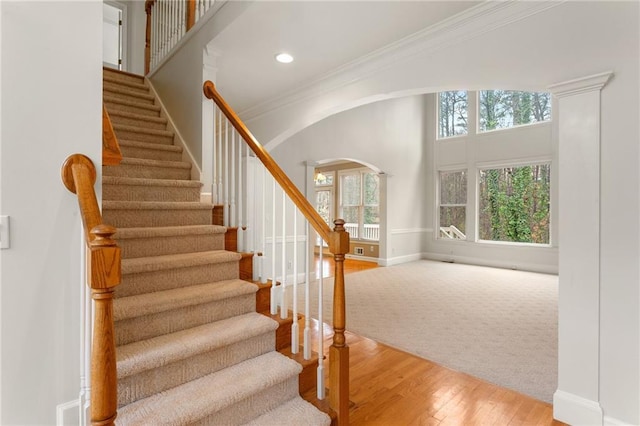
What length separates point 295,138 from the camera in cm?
541

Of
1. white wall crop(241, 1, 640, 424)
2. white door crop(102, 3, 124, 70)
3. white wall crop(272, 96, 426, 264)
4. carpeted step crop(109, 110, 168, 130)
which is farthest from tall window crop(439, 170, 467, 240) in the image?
white door crop(102, 3, 124, 70)

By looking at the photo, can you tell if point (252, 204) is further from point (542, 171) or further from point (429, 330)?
point (542, 171)

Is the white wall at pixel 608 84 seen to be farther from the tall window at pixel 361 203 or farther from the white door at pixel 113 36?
the white door at pixel 113 36

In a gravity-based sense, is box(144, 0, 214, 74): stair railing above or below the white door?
below

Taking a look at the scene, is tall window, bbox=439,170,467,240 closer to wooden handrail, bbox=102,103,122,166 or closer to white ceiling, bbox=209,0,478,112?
white ceiling, bbox=209,0,478,112

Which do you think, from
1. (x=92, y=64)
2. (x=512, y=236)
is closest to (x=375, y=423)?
(x=92, y=64)

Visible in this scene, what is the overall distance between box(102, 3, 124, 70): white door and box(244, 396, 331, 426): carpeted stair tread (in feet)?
21.9

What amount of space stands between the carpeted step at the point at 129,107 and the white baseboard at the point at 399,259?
17.2ft

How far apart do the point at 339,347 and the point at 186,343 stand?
2.74 ft

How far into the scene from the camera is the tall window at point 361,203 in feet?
27.2

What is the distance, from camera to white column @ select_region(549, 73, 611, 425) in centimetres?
186

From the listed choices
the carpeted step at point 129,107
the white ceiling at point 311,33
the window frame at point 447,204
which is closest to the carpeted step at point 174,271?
the white ceiling at point 311,33

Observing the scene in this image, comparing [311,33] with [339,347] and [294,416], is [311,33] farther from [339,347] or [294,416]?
[294,416]

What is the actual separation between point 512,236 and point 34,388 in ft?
25.0
